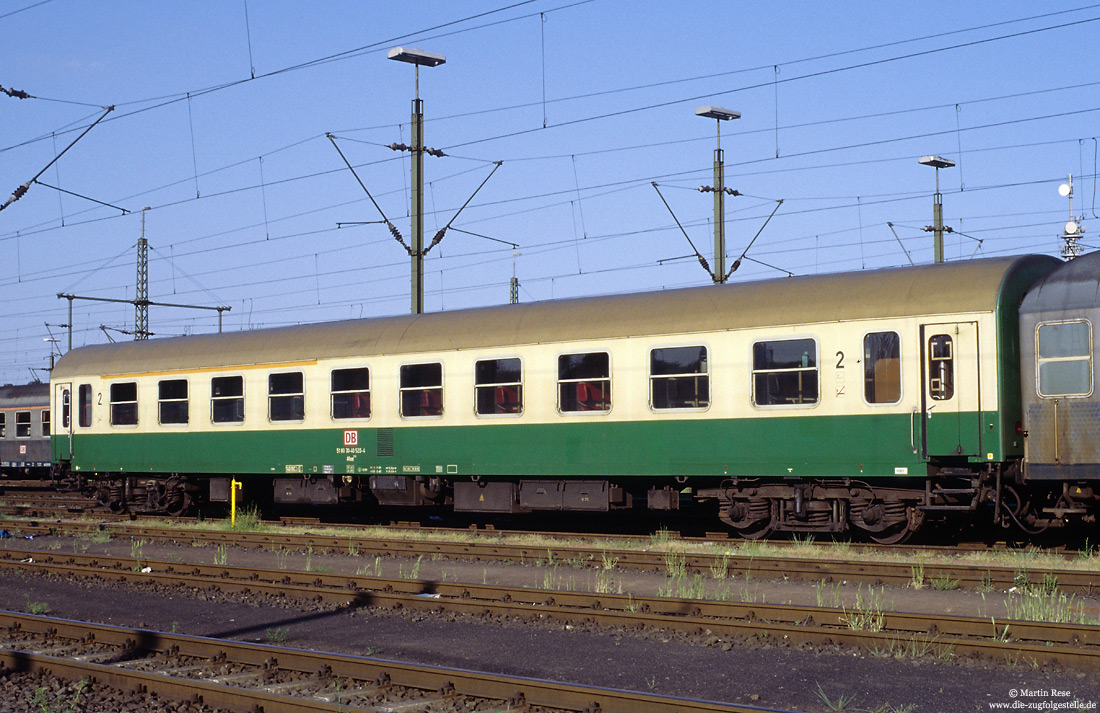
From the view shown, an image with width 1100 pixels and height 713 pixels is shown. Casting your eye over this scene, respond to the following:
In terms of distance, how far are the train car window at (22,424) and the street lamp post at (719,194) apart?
24972 millimetres

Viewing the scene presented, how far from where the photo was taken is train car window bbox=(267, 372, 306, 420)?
2075cm

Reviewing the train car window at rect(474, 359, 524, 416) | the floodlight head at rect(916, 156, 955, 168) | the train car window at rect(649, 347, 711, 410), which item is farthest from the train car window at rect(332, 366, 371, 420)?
the floodlight head at rect(916, 156, 955, 168)

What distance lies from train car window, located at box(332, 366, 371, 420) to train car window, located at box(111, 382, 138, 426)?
227 inches

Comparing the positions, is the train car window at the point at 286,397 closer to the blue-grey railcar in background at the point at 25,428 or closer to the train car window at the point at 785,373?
the train car window at the point at 785,373

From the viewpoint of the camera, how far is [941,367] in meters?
14.3

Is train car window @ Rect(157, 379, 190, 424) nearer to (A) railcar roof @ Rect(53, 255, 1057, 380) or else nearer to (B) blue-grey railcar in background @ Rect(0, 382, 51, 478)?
(A) railcar roof @ Rect(53, 255, 1057, 380)

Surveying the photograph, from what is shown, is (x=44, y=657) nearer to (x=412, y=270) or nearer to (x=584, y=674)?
(x=584, y=674)

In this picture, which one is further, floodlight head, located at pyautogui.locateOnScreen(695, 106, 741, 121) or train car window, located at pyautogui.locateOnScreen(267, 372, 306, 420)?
floodlight head, located at pyautogui.locateOnScreen(695, 106, 741, 121)

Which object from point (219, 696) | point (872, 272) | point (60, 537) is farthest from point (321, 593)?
point (60, 537)

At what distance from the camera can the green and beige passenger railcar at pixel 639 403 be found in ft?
47.3

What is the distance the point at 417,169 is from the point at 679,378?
353 inches

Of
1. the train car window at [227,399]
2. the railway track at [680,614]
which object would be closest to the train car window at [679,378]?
the railway track at [680,614]

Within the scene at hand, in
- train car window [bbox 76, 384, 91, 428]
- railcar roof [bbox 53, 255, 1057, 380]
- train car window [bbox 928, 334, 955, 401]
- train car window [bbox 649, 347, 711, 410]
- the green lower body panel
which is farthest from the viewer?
train car window [bbox 76, 384, 91, 428]

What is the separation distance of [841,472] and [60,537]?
14066 mm
